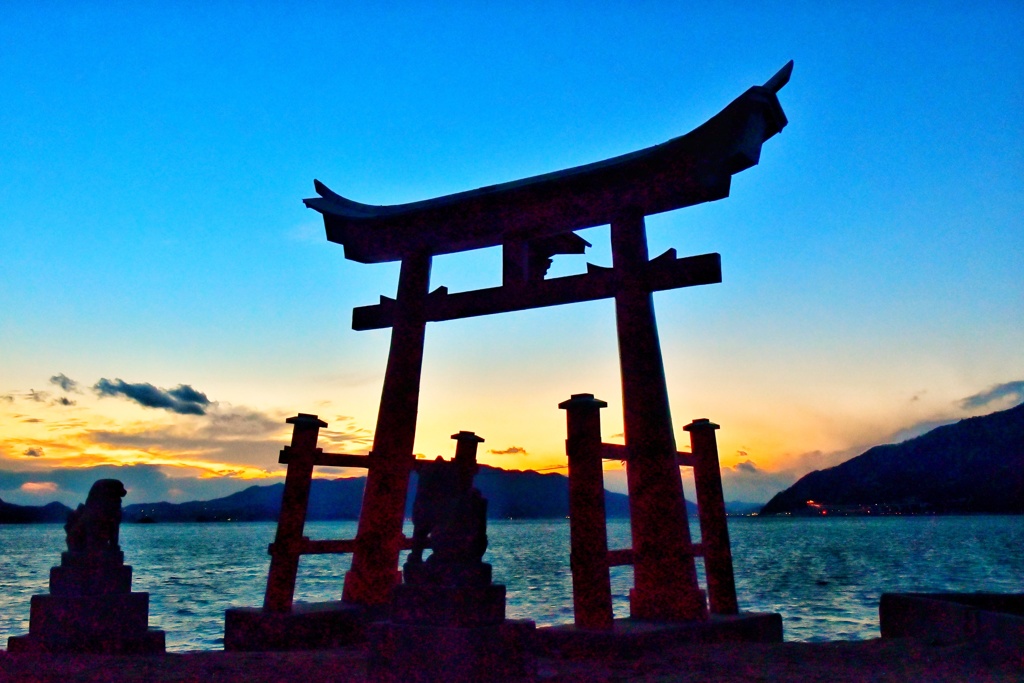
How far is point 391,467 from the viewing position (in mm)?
9180

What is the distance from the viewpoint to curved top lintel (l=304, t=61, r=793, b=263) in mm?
7758

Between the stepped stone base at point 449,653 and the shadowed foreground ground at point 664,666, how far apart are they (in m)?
0.38

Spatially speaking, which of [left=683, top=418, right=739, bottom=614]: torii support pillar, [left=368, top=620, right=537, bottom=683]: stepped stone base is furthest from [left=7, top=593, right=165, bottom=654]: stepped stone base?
[left=683, top=418, right=739, bottom=614]: torii support pillar

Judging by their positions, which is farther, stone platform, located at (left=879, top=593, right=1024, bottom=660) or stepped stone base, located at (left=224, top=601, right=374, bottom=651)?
stepped stone base, located at (left=224, top=601, right=374, bottom=651)

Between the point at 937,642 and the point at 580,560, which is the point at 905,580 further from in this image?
the point at 580,560

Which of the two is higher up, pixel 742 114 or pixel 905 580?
pixel 742 114

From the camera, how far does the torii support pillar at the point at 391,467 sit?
8.99 metres

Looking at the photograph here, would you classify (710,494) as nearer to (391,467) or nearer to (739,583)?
(391,467)

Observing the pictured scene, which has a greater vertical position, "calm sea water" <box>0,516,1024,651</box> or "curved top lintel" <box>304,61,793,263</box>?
"curved top lintel" <box>304,61,793,263</box>

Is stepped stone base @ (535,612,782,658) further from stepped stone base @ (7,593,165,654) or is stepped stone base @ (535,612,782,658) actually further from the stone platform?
stepped stone base @ (7,593,165,654)

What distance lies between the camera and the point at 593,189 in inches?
336

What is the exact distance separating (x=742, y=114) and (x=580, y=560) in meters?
4.58

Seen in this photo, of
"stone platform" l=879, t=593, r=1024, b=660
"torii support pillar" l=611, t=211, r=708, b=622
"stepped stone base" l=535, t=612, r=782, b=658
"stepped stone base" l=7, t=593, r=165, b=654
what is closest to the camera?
"stepped stone base" l=535, t=612, r=782, b=658

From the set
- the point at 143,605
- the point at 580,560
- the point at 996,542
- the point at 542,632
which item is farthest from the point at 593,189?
the point at 996,542
